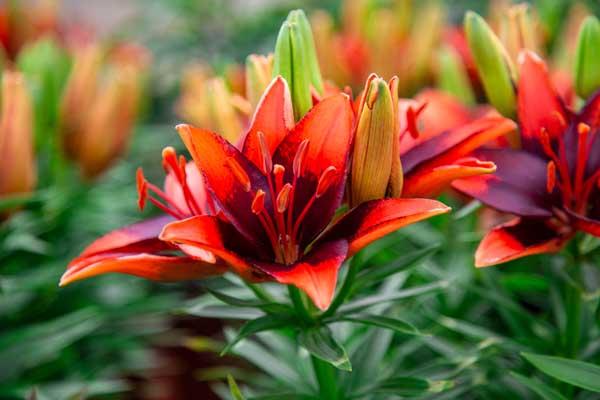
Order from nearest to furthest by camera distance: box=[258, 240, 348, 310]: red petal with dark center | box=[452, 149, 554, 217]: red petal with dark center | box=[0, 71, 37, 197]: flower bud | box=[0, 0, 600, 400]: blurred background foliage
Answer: box=[258, 240, 348, 310]: red petal with dark center, box=[452, 149, 554, 217]: red petal with dark center, box=[0, 0, 600, 400]: blurred background foliage, box=[0, 71, 37, 197]: flower bud

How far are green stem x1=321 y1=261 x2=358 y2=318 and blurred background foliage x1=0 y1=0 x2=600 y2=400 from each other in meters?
0.01

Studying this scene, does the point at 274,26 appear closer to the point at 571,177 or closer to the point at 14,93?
the point at 14,93

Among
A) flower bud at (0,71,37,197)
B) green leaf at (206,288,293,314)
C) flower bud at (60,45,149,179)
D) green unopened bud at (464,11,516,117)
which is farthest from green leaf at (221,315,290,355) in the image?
flower bud at (60,45,149,179)

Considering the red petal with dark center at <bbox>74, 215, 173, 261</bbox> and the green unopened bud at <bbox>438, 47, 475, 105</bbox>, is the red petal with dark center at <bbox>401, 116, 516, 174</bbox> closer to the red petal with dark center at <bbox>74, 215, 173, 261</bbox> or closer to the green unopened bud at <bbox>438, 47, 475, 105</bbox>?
the red petal with dark center at <bbox>74, 215, 173, 261</bbox>

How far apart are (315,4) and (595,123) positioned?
116cm

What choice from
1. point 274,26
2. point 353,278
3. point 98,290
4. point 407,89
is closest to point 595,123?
point 353,278

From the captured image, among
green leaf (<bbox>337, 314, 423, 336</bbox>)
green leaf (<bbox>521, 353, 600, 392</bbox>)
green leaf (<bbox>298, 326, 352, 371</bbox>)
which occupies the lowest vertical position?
green leaf (<bbox>521, 353, 600, 392</bbox>)

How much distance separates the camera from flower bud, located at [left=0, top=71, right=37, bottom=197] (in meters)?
0.72

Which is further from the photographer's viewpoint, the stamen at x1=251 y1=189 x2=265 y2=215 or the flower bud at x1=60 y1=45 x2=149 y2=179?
the flower bud at x1=60 y1=45 x2=149 y2=179

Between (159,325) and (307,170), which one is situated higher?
(307,170)

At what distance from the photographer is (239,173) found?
429 millimetres

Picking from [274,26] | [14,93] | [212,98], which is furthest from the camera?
[274,26]

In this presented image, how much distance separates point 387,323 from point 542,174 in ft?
0.46

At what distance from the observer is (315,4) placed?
1.59 metres
